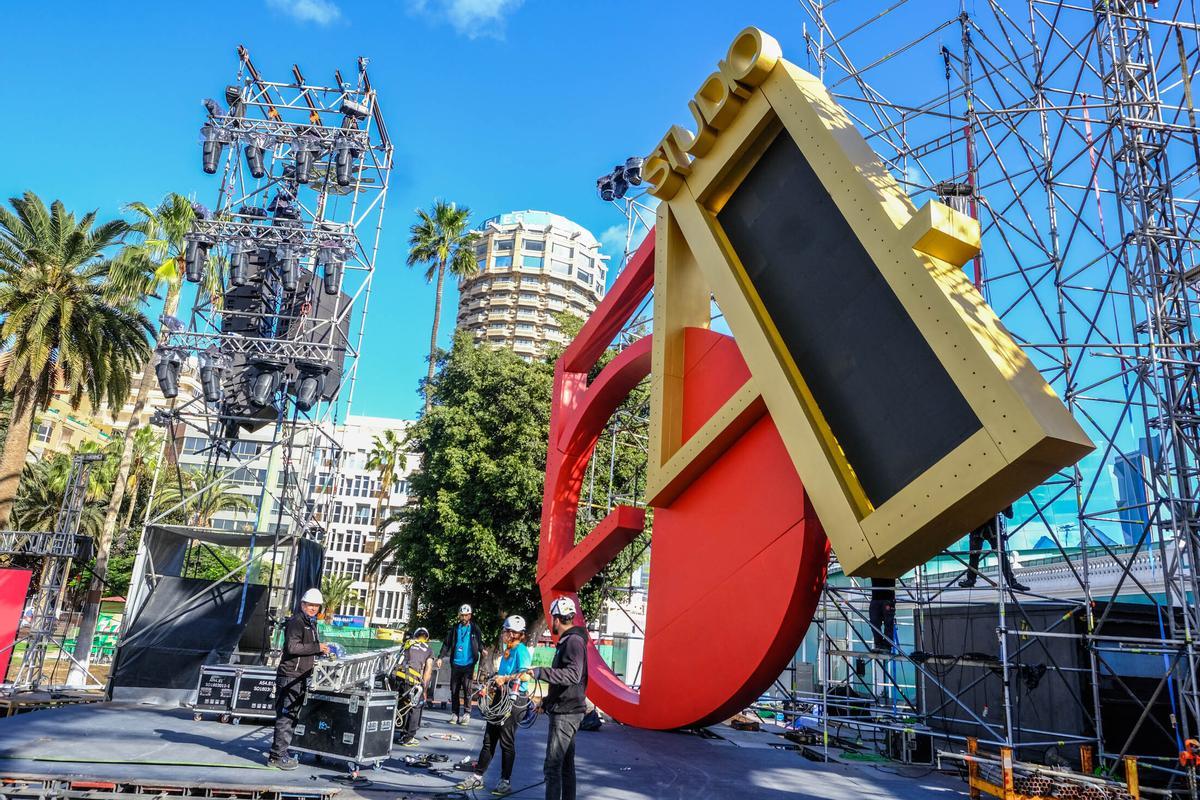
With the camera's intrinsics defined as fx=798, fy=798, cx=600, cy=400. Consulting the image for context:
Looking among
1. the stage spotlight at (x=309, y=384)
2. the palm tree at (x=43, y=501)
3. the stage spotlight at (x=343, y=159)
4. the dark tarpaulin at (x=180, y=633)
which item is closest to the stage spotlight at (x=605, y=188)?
the stage spotlight at (x=343, y=159)

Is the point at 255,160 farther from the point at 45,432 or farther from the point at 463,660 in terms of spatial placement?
the point at 45,432

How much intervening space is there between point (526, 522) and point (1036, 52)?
50.6 feet

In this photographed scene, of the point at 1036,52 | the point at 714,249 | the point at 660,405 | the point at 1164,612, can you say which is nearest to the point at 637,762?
the point at 660,405

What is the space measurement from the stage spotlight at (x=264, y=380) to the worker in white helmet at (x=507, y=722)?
1028 cm

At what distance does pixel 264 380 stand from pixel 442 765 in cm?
1011

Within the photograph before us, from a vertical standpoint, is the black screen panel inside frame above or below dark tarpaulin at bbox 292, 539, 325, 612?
above

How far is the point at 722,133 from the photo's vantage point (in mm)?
8750

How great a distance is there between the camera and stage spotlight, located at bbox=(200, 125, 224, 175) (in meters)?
17.9

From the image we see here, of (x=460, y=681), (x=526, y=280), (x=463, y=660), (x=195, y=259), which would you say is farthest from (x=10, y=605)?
(x=526, y=280)

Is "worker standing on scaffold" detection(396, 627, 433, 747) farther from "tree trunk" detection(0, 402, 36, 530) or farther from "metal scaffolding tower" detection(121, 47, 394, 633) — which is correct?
"tree trunk" detection(0, 402, 36, 530)

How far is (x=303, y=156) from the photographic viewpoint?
17766 mm

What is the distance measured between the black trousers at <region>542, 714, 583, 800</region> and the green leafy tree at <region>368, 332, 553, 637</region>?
49.7ft

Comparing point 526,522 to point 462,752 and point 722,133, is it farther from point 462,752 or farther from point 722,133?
point 722,133

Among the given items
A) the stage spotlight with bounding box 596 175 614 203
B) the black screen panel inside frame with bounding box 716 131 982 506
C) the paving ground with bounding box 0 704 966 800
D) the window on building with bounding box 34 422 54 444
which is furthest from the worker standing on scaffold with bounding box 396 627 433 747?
the window on building with bounding box 34 422 54 444
